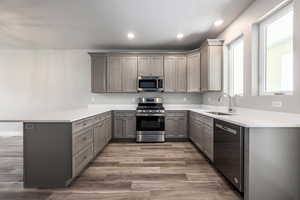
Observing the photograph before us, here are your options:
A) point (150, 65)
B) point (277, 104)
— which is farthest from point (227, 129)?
point (150, 65)

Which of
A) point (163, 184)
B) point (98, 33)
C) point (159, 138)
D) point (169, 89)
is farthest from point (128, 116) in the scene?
point (163, 184)

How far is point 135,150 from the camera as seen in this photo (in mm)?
3834

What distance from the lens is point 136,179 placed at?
2.45 metres

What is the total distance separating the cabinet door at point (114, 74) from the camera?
15.6 feet

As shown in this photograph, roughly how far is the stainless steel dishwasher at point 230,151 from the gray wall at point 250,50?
690mm

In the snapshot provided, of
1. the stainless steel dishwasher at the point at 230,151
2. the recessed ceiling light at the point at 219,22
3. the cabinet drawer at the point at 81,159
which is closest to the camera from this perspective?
the stainless steel dishwasher at the point at 230,151

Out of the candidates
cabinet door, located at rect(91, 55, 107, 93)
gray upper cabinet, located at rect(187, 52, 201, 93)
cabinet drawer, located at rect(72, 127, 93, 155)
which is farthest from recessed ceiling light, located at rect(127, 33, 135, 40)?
cabinet drawer, located at rect(72, 127, 93, 155)

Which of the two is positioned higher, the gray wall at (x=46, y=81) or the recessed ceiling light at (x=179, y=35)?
the recessed ceiling light at (x=179, y=35)

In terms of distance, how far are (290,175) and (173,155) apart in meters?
2.01

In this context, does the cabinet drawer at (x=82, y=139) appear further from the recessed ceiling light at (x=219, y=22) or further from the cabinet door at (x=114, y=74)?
the recessed ceiling light at (x=219, y=22)

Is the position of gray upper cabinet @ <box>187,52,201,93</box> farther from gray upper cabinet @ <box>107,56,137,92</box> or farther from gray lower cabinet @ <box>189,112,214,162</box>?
gray upper cabinet @ <box>107,56,137,92</box>

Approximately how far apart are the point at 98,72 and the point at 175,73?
2.08 meters

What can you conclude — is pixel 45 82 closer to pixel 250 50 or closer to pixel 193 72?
pixel 193 72

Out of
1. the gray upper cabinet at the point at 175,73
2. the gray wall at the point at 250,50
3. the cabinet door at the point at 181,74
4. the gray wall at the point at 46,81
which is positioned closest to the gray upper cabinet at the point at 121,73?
the gray wall at the point at 46,81
